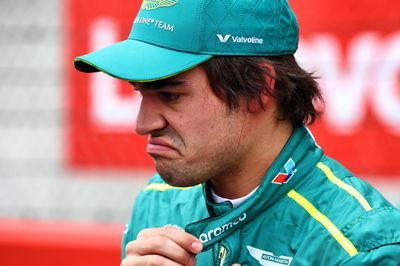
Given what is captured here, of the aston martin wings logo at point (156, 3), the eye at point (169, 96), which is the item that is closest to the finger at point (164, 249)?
the eye at point (169, 96)

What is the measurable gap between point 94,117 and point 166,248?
296 centimetres

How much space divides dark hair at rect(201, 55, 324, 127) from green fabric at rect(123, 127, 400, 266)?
80 mm

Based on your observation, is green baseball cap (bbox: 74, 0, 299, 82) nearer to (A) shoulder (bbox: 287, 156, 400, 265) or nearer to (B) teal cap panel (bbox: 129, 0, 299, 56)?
(B) teal cap panel (bbox: 129, 0, 299, 56)

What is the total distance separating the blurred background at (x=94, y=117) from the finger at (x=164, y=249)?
1841 millimetres

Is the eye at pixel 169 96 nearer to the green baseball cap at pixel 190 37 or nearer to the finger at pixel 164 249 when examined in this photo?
the green baseball cap at pixel 190 37

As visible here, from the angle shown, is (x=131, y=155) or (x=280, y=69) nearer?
(x=280, y=69)

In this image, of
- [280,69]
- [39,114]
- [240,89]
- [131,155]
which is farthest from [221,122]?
[39,114]

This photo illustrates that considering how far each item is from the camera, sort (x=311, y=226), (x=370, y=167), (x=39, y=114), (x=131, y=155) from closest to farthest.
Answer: (x=311, y=226)
(x=370, y=167)
(x=131, y=155)
(x=39, y=114)

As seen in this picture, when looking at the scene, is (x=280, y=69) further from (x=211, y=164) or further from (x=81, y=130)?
(x=81, y=130)

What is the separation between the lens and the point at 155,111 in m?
1.91

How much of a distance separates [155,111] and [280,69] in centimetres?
37

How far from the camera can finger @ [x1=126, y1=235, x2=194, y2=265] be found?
1.78 m

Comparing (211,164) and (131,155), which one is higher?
(131,155)

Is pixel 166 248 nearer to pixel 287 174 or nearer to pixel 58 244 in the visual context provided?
pixel 287 174
